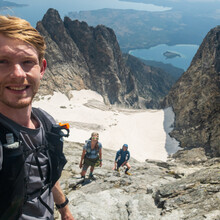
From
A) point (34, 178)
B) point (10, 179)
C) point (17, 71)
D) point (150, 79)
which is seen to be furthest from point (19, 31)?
point (150, 79)

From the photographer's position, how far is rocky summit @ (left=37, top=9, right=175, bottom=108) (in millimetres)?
63938

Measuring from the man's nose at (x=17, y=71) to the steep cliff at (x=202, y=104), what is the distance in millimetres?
25018

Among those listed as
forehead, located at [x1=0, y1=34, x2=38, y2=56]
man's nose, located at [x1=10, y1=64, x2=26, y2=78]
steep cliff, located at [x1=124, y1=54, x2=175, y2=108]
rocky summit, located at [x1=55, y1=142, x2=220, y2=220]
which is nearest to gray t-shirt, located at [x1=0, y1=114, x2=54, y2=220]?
man's nose, located at [x1=10, y1=64, x2=26, y2=78]

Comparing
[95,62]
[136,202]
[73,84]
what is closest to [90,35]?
[95,62]

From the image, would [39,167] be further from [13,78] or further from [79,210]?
[79,210]

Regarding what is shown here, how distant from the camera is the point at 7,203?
191cm

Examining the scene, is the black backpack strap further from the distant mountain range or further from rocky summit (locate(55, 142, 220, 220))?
the distant mountain range

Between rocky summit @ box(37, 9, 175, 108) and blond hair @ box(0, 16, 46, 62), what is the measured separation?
55.5 meters

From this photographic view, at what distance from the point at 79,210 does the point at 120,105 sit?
257 feet

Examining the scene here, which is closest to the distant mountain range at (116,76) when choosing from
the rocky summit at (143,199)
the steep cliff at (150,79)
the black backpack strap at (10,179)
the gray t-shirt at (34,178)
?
the rocky summit at (143,199)

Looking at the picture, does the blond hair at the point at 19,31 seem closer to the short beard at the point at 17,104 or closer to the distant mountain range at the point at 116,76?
the short beard at the point at 17,104

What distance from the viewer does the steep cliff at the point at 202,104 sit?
27.1 meters

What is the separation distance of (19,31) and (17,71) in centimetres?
45

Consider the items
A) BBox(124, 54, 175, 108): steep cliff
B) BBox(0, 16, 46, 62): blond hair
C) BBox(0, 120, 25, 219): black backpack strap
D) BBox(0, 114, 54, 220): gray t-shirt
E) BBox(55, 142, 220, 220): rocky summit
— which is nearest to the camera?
BBox(0, 120, 25, 219): black backpack strap
